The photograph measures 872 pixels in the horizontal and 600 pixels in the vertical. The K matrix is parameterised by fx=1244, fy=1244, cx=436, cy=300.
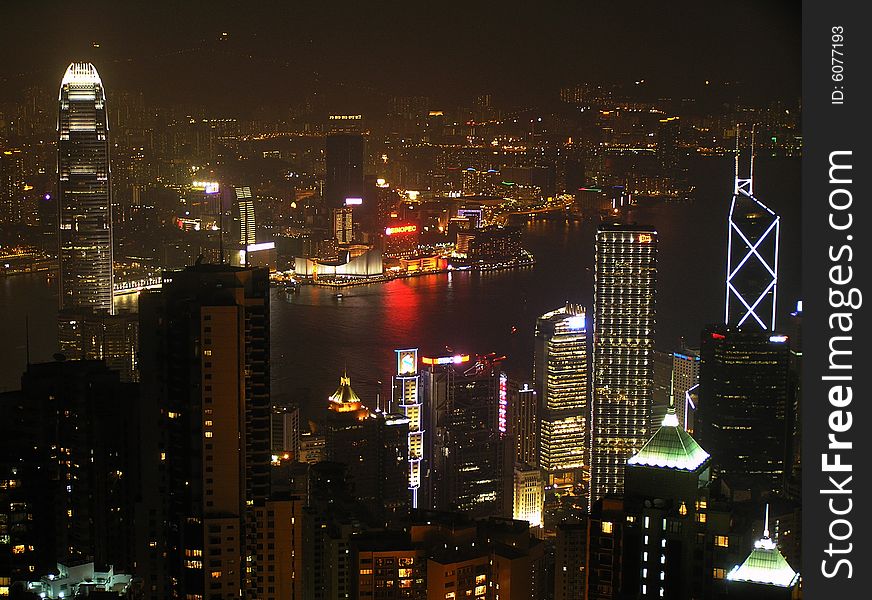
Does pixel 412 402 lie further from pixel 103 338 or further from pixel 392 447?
pixel 103 338

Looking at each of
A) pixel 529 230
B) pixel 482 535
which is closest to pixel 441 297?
pixel 529 230

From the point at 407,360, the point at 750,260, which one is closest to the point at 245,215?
the point at 407,360

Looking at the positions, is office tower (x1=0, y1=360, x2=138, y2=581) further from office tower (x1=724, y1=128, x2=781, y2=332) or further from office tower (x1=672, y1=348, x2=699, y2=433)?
office tower (x1=724, y1=128, x2=781, y2=332)

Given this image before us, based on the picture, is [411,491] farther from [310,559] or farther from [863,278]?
[863,278]

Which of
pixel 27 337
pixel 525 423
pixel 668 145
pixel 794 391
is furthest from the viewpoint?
pixel 525 423

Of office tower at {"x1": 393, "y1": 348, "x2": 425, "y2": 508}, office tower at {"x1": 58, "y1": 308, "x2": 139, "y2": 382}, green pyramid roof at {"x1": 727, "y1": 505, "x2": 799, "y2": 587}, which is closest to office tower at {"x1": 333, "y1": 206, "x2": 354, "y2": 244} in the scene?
office tower at {"x1": 393, "y1": 348, "x2": 425, "y2": 508}

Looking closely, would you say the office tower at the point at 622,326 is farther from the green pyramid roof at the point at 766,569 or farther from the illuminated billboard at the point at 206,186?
the green pyramid roof at the point at 766,569

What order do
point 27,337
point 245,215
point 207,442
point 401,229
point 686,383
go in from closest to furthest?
point 207,442, point 686,383, point 27,337, point 245,215, point 401,229
